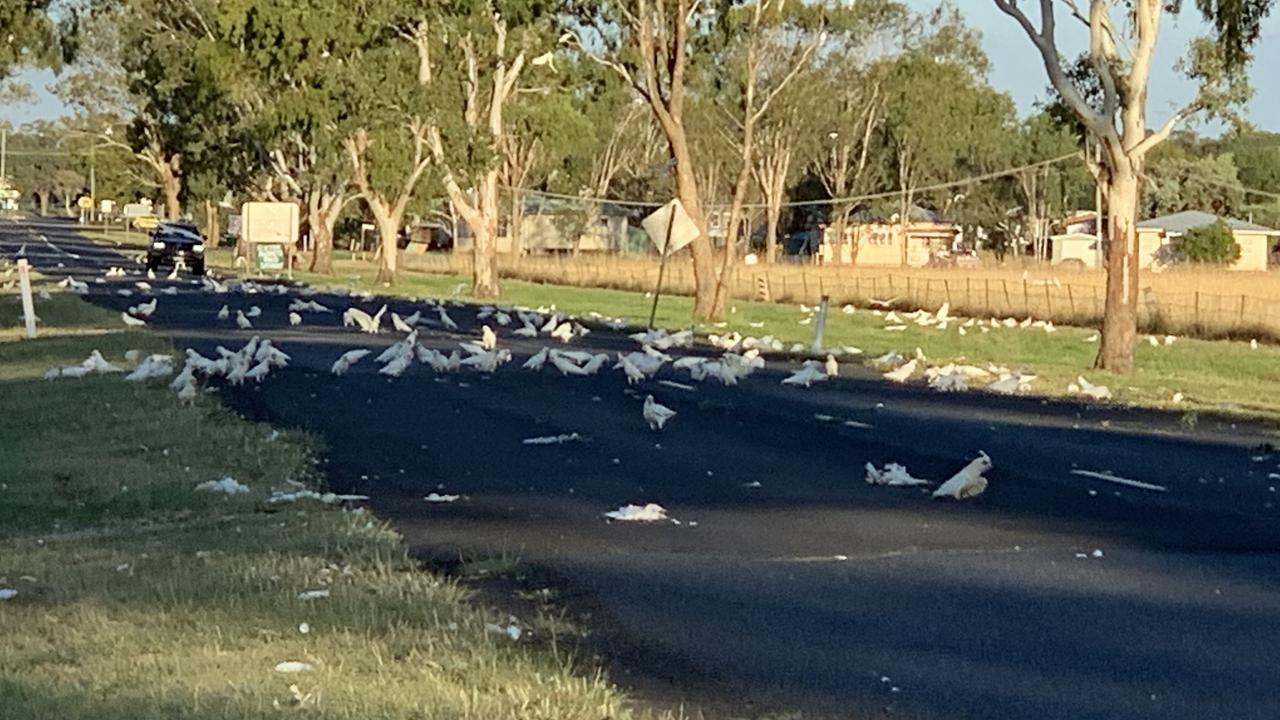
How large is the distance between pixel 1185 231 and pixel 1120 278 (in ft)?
231

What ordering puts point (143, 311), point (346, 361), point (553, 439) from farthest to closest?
1. point (143, 311)
2. point (346, 361)
3. point (553, 439)

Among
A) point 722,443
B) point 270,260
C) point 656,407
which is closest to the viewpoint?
point 722,443

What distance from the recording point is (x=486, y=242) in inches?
2295

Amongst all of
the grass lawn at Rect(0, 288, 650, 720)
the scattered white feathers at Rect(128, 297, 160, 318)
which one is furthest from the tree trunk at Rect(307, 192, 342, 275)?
the grass lawn at Rect(0, 288, 650, 720)

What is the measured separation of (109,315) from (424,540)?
27.1 m

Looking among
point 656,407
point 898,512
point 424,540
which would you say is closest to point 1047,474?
point 898,512

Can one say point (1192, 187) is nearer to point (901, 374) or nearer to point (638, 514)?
point (901, 374)

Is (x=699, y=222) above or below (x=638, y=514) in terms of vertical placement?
above

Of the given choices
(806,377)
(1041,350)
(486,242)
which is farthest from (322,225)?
(806,377)

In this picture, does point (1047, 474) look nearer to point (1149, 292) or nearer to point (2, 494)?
point (2, 494)

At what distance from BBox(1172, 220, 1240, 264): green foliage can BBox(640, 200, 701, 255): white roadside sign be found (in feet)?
182

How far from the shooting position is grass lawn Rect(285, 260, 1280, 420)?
27359 millimetres

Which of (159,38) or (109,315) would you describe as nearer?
(109,315)

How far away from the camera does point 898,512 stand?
43.9 feet
